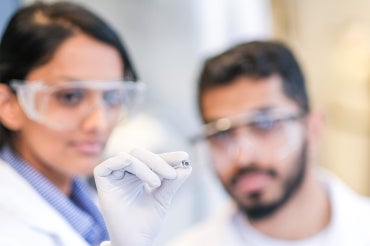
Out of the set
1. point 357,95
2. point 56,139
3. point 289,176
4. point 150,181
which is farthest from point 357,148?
point 150,181

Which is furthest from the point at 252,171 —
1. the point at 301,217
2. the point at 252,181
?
the point at 301,217

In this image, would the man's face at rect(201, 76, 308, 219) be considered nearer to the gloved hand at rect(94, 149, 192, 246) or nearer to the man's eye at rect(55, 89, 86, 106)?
the man's eye at rect(55, 89, 86, 106)

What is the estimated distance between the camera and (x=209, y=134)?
1292 mm

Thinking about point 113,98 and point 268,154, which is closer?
point 113,98

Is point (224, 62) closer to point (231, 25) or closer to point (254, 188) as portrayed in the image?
point (254, 188)

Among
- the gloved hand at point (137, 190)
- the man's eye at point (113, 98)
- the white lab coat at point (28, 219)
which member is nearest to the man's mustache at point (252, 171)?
the man's eye at point (113, 98)

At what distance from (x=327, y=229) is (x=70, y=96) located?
0.66 metres

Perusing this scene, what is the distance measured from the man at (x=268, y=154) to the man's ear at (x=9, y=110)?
47cm

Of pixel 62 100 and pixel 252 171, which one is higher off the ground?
pixel 62 100

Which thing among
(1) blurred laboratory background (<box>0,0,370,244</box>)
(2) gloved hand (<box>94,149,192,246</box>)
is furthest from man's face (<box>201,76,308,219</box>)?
(2) gloved hand (<box>94,149,192,246</box>)

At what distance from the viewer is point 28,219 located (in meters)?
0.82

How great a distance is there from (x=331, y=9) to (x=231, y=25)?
1.80 feet

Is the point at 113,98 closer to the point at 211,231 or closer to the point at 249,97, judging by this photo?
the point at 249,97

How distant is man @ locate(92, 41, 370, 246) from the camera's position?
125cm
